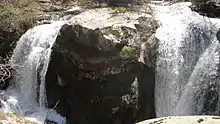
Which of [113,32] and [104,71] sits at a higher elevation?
[113,32]

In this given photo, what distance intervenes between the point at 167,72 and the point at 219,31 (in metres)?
1.50

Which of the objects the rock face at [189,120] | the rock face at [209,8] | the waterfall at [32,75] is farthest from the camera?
the rock face at [209,8]

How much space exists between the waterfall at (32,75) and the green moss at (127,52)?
82.6 inches

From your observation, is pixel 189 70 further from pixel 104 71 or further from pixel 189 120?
pixel 189 120

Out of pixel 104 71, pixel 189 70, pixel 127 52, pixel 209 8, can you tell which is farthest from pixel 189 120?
pixel 209 8

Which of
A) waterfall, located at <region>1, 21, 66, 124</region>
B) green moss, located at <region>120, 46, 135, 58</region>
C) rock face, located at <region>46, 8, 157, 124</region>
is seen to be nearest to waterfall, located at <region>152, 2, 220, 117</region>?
rock face, located at <region>46, 8, 157, 124</region>

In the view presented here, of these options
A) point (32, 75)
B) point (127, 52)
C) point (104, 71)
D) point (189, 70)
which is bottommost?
point (32, 75)

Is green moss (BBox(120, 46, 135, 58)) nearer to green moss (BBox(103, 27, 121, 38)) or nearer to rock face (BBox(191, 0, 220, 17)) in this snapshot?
green moss (BBox(103, 27, 121, 38))

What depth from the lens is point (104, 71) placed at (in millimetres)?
9977

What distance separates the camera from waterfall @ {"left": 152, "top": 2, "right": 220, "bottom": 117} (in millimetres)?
9703

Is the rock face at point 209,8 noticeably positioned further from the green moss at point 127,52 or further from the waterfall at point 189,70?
the green moss at point 127,52

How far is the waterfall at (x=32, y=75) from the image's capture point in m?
10.8

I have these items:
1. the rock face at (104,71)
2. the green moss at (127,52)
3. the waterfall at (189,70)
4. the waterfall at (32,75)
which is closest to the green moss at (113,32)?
the rock face at (104,71)

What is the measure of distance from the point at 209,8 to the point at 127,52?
3157 mm
